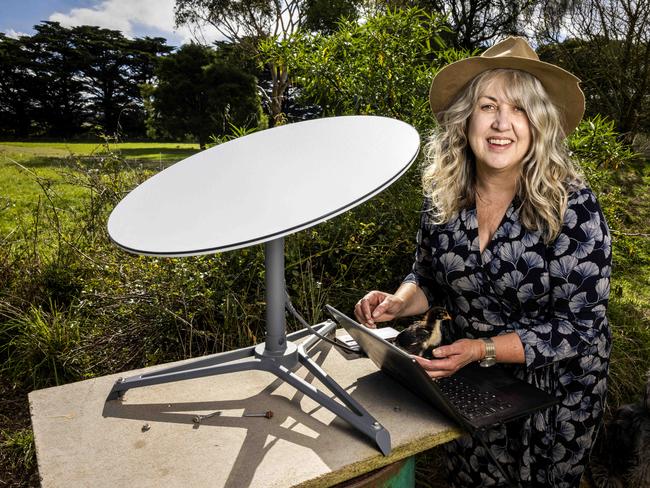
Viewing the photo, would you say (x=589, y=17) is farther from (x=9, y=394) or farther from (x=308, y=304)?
(x=9, y=394)

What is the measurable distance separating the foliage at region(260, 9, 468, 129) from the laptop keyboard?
2.00m

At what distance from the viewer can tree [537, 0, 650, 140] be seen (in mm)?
5938

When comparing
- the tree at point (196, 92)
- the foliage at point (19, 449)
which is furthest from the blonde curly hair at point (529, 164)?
the tree at point (196, 92)

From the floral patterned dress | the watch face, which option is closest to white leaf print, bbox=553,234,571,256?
the floral patterned dress

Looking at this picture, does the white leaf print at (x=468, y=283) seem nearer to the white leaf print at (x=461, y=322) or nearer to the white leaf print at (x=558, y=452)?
the white leaf print at (x=461, y=322)

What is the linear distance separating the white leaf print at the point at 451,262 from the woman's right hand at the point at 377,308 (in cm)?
18

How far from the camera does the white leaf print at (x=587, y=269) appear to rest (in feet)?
4.47

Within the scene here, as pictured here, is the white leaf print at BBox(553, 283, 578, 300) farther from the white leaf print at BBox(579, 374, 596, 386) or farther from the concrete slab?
the concrete slab

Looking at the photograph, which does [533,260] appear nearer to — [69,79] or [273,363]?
[273,363]

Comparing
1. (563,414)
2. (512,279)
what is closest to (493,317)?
(512,279)

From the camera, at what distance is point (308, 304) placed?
2750 mm

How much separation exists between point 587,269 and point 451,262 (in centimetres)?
38

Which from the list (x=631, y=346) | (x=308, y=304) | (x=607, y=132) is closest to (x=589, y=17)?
(x=607, y=132)

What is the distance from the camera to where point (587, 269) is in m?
1.37
